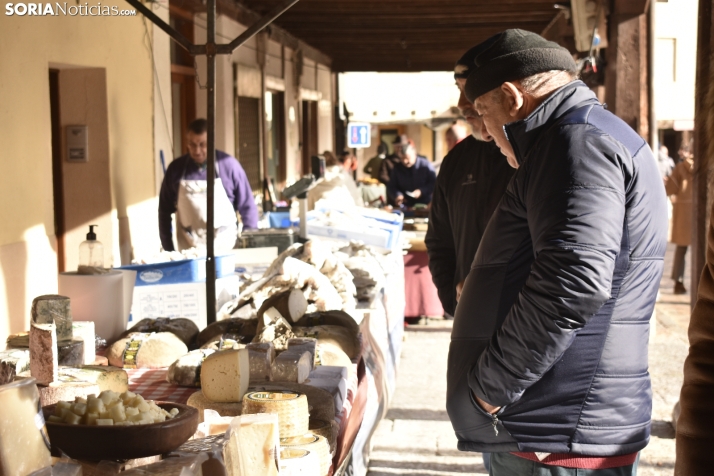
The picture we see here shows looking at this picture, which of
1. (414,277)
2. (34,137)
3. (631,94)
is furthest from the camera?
(414,277)

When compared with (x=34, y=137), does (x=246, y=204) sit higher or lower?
lower

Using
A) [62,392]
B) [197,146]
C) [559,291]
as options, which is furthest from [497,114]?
[197,146]

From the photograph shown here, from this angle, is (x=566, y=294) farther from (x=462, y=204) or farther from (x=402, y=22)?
(x=402, y=22)

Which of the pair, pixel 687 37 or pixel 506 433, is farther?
pixel 687 37

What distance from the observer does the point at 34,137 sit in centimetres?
483

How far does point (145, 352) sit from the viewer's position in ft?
9.90

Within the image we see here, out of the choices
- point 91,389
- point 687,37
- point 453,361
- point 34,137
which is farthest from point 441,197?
point 687,37

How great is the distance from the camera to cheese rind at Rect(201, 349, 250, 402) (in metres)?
2.33

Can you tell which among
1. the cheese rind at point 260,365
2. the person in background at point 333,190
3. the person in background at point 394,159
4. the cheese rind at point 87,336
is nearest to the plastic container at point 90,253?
the cheese rind at point 87,336

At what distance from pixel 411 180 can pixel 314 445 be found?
28.9ft

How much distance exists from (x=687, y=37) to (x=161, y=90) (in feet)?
74.4

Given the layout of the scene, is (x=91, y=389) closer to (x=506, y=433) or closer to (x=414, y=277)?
(x=506, y=433)

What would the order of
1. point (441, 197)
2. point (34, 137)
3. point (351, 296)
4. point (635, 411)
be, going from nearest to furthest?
1. point (635, 411)
2. point (441, 197)
3. point (351, 296)
4. point (34, 137)

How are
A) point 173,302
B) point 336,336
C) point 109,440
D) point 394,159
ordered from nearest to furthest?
1. point 109,440
2. point 336,336
3. point 173,302
4. point 394,159
